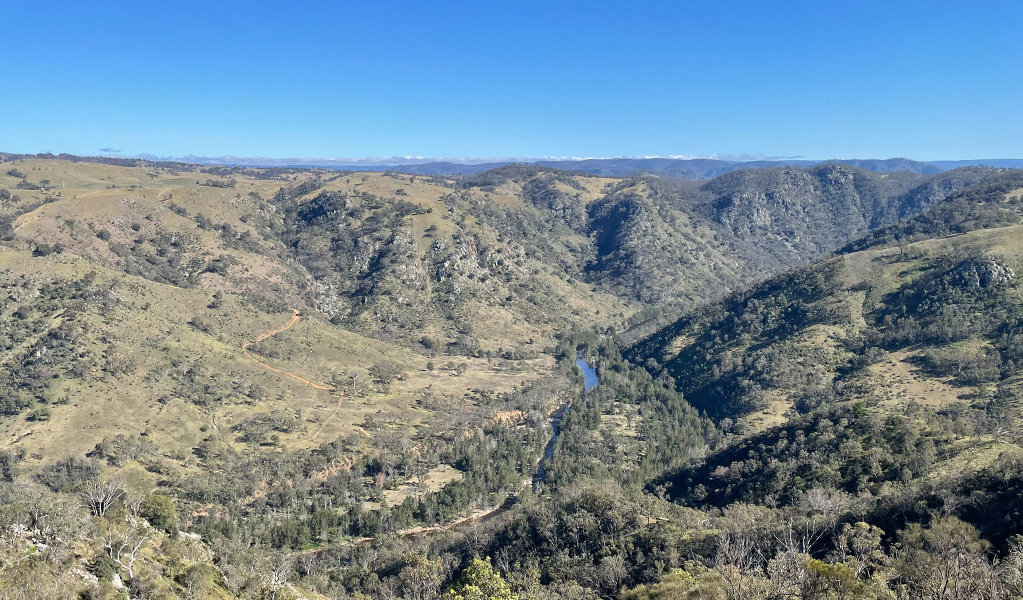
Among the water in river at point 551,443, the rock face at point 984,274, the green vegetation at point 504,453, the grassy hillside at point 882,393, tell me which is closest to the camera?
the green vegetation at point 504,453

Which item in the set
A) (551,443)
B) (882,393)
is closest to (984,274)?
(882,393)

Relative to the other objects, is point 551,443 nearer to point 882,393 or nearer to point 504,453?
point 504,453

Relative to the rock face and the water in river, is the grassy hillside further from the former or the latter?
the water in river

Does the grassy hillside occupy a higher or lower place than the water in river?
higher

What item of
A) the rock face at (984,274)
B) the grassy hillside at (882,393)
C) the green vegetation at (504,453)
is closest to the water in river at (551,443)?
the green vegetation at (504,453)

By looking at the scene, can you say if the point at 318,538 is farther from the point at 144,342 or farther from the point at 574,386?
the point at 574,386

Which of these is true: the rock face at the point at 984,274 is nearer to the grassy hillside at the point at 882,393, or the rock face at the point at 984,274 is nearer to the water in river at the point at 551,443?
the grassy hillside at the point at 882,393

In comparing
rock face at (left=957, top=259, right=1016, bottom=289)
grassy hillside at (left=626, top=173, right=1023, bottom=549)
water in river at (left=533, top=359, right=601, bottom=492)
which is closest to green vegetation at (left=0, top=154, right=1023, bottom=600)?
grassy hillside at (left=626, top=173, right=1023, bottom=549)

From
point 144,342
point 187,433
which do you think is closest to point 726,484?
point 187,433
